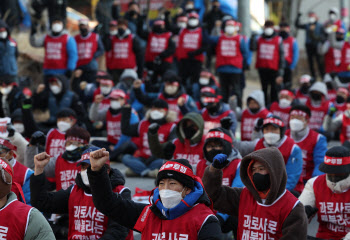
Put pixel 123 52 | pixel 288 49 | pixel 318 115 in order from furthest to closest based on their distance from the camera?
pixel 288 49, pixel 123 52, pixel 318 115

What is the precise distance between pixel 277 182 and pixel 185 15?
11494mm

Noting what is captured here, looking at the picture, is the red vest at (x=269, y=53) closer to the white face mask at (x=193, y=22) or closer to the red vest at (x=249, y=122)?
the white face mask at (x=193, y=22)

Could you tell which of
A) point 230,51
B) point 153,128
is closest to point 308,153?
point 153,128

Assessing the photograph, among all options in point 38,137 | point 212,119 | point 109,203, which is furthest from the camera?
point 212,119

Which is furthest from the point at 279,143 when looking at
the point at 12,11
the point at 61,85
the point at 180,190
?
the point at 12,11

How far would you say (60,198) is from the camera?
20.0 feet

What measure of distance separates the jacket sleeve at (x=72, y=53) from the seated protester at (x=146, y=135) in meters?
3.19

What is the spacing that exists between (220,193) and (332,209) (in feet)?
4.98

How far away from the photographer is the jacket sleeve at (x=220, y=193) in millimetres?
5454

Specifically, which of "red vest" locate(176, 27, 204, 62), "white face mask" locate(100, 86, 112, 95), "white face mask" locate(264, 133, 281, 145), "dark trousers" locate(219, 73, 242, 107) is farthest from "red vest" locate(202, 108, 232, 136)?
"red vest" locate(176, 27, 204, 62)

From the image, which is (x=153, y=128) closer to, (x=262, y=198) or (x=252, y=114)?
(x=252, y=114)

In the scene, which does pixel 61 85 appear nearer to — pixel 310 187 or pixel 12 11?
pixel 12 11

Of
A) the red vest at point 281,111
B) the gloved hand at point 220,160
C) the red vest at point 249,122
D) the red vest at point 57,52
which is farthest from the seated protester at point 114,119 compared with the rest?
the gloved hand at point 220,160

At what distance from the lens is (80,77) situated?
1450 centimetres
